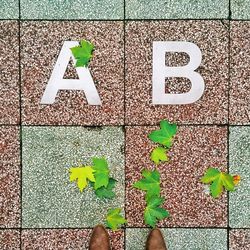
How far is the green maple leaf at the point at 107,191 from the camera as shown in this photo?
10.8ft

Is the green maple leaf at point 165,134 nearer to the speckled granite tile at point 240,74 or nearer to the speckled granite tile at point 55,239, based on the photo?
the speckled granite tile at point 240,74

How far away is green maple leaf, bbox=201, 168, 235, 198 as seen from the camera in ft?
10.8

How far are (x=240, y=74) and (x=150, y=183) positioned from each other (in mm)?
1013

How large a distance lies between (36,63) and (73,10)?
1.51ft

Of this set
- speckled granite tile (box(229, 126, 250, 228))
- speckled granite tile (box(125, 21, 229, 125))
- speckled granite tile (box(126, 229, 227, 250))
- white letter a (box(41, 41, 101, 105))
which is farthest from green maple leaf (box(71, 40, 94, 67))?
speckled granite tile (box(126, 229, 227, 250))

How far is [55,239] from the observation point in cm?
333

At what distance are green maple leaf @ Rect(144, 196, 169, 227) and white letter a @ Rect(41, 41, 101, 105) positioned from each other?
→ 0.83 m

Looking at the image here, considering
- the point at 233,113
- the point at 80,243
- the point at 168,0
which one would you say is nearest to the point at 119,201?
the point at 80,243

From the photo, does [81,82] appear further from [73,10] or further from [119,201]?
[119,201]

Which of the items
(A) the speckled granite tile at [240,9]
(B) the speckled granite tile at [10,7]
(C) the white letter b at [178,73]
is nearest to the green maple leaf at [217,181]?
(C) the white letter b at [178,73]

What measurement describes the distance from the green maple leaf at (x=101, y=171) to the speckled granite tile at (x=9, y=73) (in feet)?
2.11

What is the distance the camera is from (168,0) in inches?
130

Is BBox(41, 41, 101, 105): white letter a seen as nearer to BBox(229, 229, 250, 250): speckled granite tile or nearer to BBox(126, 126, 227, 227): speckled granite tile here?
BBox(126, 126, 227, 227): speckled granite tile

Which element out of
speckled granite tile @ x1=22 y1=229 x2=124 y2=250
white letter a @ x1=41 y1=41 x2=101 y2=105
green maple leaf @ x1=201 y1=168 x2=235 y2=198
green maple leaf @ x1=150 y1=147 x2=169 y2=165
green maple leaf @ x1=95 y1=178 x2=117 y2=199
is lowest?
speckled granite tile @ x1=22 y1=229 x2=124 y2=250
